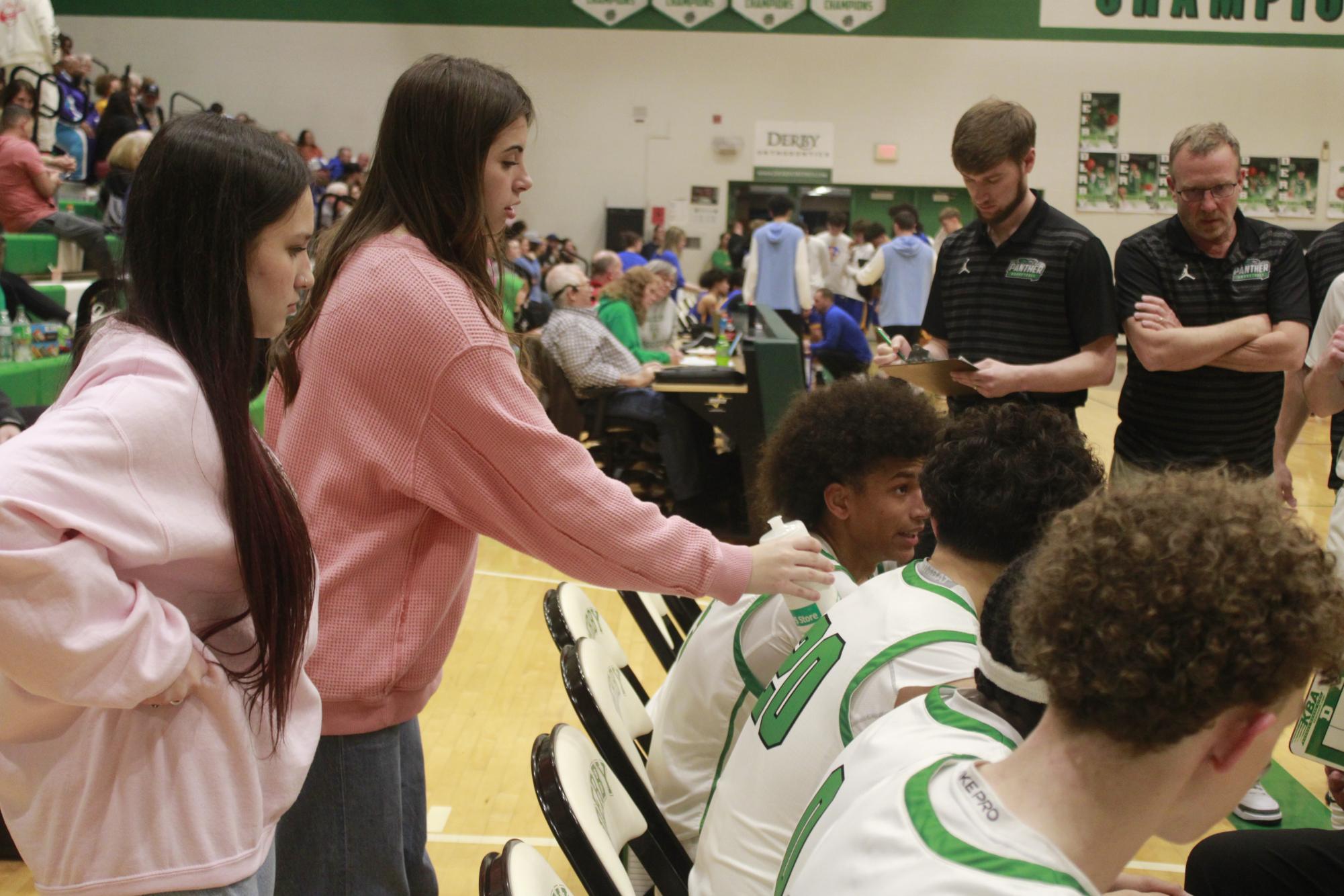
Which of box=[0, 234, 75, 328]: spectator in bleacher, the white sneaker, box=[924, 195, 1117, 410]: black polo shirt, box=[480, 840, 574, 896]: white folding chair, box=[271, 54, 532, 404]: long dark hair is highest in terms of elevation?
box=[271, 54, 532, 404]: long dark hair

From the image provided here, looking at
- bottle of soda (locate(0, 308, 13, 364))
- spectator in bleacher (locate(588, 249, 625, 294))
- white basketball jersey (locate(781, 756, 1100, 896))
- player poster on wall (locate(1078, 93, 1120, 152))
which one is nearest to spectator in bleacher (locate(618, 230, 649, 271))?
spectator in bleacher (locate(588, 249, 625, 294))

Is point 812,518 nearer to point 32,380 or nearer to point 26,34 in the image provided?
point 32,380

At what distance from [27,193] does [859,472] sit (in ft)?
26.1

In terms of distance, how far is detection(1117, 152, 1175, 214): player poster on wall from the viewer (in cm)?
1631

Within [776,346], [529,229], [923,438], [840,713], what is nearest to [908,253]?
[776,346]

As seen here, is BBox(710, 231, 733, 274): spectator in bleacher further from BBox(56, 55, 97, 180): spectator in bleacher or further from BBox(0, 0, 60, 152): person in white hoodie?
BBox(0, 0, 60, 152): person in white hoodie

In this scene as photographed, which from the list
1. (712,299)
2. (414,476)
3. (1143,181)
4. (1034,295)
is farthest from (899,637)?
(1143,181)

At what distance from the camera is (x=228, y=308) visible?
122cm

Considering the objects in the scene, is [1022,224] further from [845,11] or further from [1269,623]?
[845,11]

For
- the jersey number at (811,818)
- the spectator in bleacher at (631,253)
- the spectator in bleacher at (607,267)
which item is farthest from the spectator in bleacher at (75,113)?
the jersey number at (811,818)

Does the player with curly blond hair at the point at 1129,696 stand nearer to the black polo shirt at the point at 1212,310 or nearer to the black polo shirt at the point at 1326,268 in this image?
the black polo shirt at the point at 1212,310

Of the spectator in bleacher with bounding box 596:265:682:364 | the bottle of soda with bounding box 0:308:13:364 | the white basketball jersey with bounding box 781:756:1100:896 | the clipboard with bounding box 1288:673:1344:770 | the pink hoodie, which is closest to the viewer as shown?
the white basketball jersey with bounding box 781:756:1100:896

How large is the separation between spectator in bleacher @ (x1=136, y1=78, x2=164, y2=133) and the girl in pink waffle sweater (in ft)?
45.2

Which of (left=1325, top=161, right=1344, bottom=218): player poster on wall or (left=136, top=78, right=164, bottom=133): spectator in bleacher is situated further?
(left=1325, top=161, right=1344, bottom=218): player poster on wall
